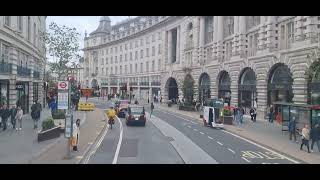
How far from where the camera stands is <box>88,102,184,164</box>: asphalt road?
1845 cm

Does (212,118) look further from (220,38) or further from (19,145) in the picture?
(220,38)

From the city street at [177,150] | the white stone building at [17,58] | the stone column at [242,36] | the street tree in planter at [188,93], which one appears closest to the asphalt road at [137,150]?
the city street at [177,150]

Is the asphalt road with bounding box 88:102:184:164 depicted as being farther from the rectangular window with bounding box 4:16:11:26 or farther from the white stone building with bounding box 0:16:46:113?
the rectangular window with bounding box 4:16:11:26

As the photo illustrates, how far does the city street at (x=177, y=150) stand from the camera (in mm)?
18984

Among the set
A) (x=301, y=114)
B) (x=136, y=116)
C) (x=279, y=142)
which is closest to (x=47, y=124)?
(x=136, y=116)

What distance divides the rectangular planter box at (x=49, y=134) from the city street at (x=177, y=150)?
2.52m

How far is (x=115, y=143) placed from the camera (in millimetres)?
24266

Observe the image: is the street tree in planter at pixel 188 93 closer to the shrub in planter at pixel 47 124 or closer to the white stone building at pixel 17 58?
the white stone building at pixel 17 58

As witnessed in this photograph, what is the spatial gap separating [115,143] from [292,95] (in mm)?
23512

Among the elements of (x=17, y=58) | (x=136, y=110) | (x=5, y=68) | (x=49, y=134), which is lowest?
(x=49, y=134)

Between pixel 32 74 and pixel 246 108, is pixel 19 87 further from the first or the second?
pixel 246 108

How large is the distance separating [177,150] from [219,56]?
4114 cm

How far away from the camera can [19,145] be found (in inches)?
840

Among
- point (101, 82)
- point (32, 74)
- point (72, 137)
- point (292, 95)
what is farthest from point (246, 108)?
point (101, 82)
